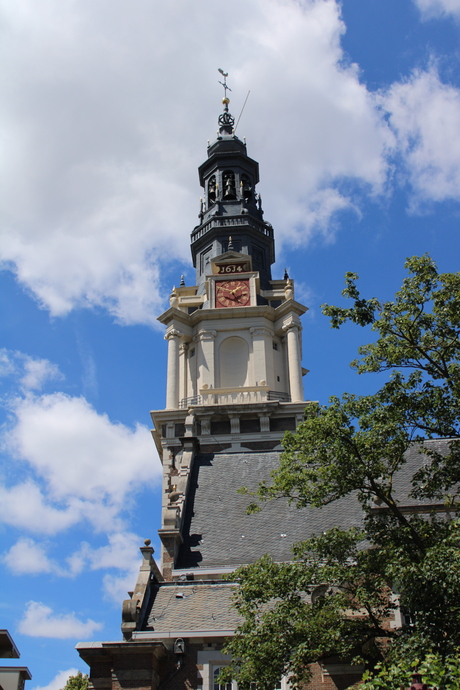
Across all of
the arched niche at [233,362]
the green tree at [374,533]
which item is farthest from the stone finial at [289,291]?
the green tree at [374,533]

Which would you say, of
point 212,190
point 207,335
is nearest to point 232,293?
point 207,335

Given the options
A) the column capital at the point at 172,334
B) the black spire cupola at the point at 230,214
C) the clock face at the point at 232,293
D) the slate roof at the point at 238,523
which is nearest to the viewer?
the slate roof at the point at 238,523

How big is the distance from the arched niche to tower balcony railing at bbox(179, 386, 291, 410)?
121 centimetres

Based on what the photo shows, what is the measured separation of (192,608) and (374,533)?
278 inches

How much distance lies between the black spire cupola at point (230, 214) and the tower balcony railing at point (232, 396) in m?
9.01

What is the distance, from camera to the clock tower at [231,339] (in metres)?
41.2

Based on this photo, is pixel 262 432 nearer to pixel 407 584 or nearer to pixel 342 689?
pixel 342 689

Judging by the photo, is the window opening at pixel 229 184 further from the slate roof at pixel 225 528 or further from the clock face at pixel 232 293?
the slate roof at pixel 225 528

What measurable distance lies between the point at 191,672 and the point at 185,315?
97.1 feet

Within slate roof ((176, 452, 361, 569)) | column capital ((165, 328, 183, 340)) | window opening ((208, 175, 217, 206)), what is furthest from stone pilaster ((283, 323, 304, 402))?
slate roof ((176, 452, 361, 569))

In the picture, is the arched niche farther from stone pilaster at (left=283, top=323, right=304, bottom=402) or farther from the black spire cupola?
the black spire cupola

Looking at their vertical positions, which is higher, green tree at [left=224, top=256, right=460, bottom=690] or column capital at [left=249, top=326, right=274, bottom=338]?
column capital at [left=249, top=326, right=274, bottom=338]

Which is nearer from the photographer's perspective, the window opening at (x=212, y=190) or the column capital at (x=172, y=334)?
the column capital at (x=172, y=334)

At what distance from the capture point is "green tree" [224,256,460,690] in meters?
13.6
